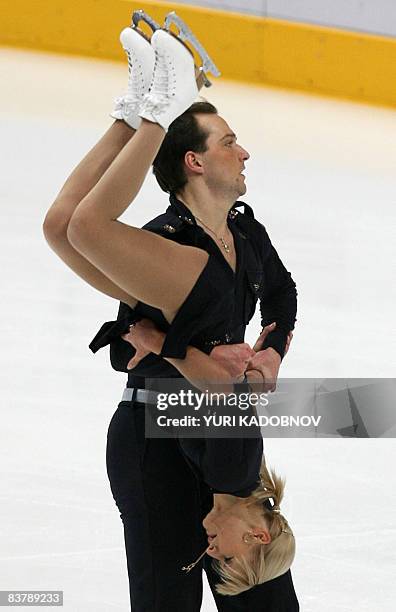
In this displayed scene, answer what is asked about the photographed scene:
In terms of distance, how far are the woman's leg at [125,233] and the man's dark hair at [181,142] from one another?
1.11ft

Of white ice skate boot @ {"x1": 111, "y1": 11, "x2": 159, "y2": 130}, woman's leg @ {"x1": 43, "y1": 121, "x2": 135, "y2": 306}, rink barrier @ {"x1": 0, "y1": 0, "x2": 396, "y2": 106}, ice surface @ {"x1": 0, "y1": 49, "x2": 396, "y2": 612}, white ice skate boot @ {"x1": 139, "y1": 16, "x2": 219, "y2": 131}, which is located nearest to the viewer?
white ice skate boot @ {"x1": 139, "y1": 16, "x2": 219, "y2": 131}

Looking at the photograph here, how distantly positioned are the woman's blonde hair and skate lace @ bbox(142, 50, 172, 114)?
0.94 m

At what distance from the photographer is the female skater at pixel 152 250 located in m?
2.43

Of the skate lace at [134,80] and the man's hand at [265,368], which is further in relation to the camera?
the man's hand at [265,368]

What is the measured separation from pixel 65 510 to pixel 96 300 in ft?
6.00

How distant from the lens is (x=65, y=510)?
14.0 ft

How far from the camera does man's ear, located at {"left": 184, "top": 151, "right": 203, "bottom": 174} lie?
2828 millimetres

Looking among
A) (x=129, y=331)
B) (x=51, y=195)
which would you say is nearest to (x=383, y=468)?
(x=129, y=331)

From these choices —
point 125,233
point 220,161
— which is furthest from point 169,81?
point 220,161

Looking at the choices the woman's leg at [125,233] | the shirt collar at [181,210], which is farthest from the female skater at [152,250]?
the shirt collar at [181,210]

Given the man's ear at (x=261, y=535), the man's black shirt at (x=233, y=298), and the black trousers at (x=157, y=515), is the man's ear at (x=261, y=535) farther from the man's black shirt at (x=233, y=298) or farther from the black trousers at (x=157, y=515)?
the man's black shirt at (x=233, y=298)

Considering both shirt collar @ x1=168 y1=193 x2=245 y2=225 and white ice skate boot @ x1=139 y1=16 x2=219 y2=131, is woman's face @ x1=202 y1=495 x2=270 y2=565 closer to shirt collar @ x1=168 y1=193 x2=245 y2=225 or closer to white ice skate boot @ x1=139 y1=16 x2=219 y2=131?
shirt collar @ x1=168 y1=193 x2=245 y2=225

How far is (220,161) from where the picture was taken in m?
2.83

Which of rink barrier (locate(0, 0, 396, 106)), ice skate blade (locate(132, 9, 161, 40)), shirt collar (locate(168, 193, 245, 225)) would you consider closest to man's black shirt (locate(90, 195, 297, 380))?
shirt collar (locate(168, 193, 245, 225))
